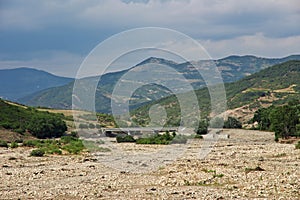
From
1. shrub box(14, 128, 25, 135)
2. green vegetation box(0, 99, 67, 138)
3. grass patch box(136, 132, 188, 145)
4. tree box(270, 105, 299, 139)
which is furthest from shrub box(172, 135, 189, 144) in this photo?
shrub box(14, 128, 25, 135)

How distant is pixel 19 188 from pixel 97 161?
18558 mm

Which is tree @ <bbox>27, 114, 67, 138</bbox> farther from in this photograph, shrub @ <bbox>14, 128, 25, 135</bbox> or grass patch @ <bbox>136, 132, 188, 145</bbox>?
grass patch @ <bbox>136, 132, 188, 145</bbox>

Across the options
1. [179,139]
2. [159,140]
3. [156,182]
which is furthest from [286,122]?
[156,182]

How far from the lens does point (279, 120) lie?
7919 cm

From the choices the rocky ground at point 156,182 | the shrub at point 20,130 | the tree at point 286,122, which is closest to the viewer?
the rocky ground at point 156,182

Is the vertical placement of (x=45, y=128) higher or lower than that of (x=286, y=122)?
lower

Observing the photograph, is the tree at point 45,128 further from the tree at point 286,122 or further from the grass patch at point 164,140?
the tree at point 286,122

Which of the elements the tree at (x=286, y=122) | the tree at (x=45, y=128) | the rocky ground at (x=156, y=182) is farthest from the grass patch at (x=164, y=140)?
the rocky ground at (x=156, y=182)

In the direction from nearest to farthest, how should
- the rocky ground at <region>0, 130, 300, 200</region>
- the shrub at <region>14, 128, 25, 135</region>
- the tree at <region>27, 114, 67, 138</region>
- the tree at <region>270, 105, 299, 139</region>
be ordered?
the rocky ground at <region>0, 130, 300, 200</region>, the tree at <region>270, 105, 299, 139</region>, the shrub at <region>14, 128, 25, 135</region>, the tree at <region>27, 114, 67, 138</region>

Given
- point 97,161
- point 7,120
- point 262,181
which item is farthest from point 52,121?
point 262,181

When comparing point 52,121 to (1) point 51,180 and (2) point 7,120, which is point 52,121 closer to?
(2) point 7,120

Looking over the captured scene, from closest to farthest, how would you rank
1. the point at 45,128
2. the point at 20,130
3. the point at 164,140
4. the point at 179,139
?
the point at 164,140 → the point at 179,139 → the point at 20,130 → the point at 45,128

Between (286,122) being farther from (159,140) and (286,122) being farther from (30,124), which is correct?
(30,124)

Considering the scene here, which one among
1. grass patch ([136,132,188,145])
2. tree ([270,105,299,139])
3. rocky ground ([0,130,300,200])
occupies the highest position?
tree ([270,105,299,139])
